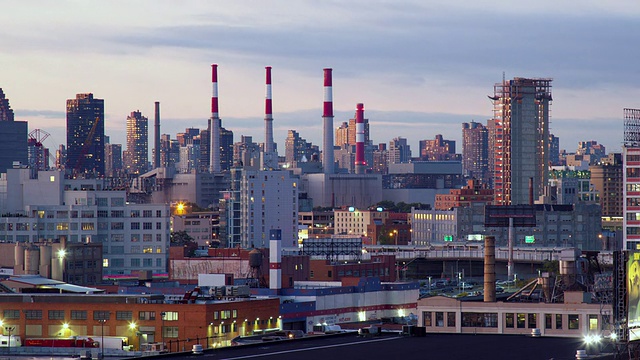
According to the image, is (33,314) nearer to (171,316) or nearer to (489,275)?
(171,316)

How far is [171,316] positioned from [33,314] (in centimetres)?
1056

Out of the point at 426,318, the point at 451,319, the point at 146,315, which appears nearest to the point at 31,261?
the point at 146,315

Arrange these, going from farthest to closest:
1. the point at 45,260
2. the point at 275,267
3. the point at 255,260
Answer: the point at 45,260, the point at 255,260, the point at 275,267

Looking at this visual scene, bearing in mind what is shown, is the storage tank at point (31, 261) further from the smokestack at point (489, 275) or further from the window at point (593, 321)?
the window at point (593, 321)

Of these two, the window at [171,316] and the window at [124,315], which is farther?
the window at [124,315]

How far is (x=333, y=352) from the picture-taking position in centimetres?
7731

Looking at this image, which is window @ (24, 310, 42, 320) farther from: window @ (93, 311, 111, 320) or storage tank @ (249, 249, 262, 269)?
storage tank @ (249, 249, 262, 269)

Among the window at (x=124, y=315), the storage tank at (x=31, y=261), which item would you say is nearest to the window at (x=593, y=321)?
the window at (x=124, y=315)

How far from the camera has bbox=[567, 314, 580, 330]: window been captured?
101938 millimetres

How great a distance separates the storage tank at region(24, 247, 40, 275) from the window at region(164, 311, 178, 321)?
159 feet

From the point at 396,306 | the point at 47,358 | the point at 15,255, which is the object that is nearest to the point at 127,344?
the point at 47,358

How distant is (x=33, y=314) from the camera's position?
378 feet

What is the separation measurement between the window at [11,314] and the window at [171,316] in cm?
1117

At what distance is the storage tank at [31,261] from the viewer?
522 feet
